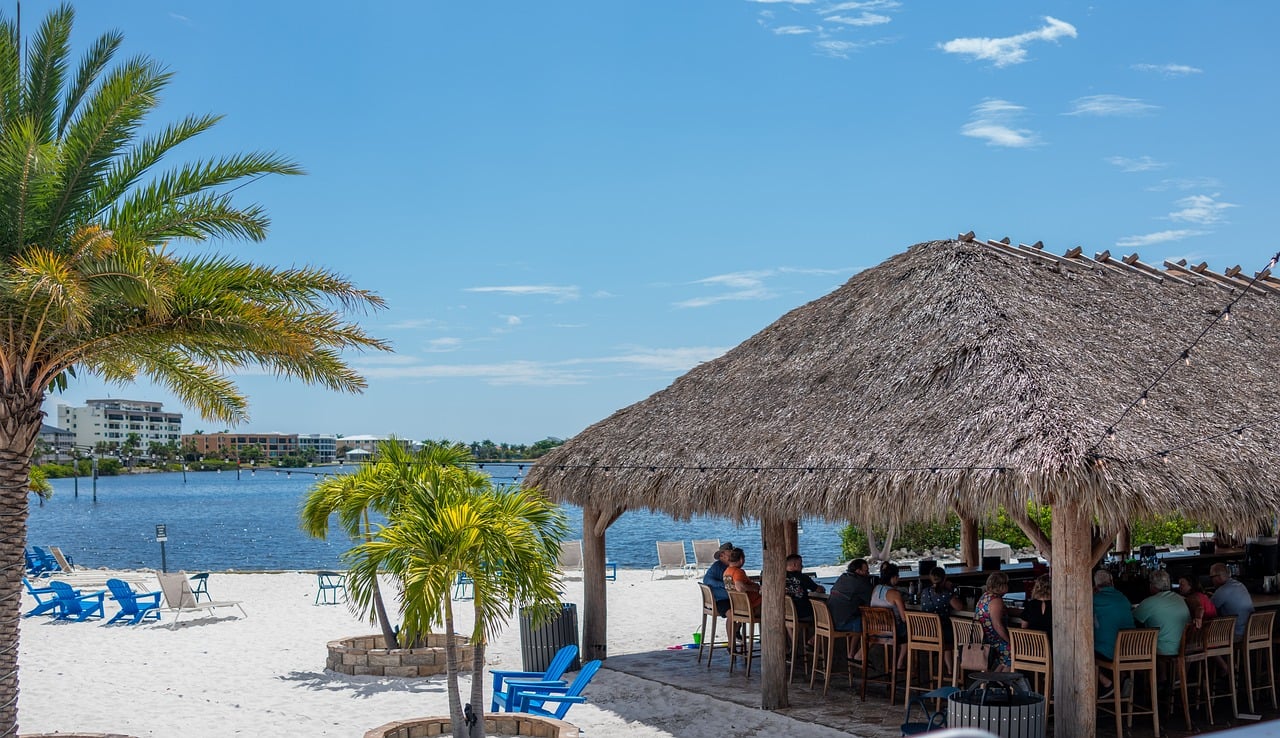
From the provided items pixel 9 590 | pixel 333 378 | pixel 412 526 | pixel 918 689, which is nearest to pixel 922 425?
pixel 918 689

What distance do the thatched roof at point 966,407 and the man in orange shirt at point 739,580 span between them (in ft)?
4.72

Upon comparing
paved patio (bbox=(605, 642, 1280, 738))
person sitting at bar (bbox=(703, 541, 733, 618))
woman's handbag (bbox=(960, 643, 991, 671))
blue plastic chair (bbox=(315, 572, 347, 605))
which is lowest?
blue plastic chair (bbox=(315, 572, 347, 605))

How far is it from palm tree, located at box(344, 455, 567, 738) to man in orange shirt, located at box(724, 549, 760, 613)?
415cm

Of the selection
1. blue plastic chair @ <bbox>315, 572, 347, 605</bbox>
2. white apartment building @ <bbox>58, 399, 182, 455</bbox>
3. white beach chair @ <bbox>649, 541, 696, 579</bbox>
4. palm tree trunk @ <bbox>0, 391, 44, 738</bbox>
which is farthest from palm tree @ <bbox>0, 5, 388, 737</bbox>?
white apartment building @ <bbox>58, 399, 182, 455</bbox>

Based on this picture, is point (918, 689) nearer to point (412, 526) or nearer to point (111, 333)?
point (412, 526)

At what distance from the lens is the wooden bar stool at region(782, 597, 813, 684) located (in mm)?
12461

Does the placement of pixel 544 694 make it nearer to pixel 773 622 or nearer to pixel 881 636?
pixel 773 622

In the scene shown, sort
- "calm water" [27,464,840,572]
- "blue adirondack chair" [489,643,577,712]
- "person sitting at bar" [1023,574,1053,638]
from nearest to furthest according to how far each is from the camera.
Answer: "person sitting at bar" [1023,574,1053,638] < "blue adirondack chair" [489,643,577,712] < "calm water" [27,464,840,572]

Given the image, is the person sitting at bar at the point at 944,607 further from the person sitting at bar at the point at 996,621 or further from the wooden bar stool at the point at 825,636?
the wooden bar stool at the point at 825,636

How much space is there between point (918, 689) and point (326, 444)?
14893cm

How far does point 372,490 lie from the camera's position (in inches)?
504

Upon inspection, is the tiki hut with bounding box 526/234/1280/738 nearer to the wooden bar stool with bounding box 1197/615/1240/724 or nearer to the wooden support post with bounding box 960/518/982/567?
the wooden bar stool with bounding box 1197/615/1240/724

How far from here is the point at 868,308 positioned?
12984 millimetres

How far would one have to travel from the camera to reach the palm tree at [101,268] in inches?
346
